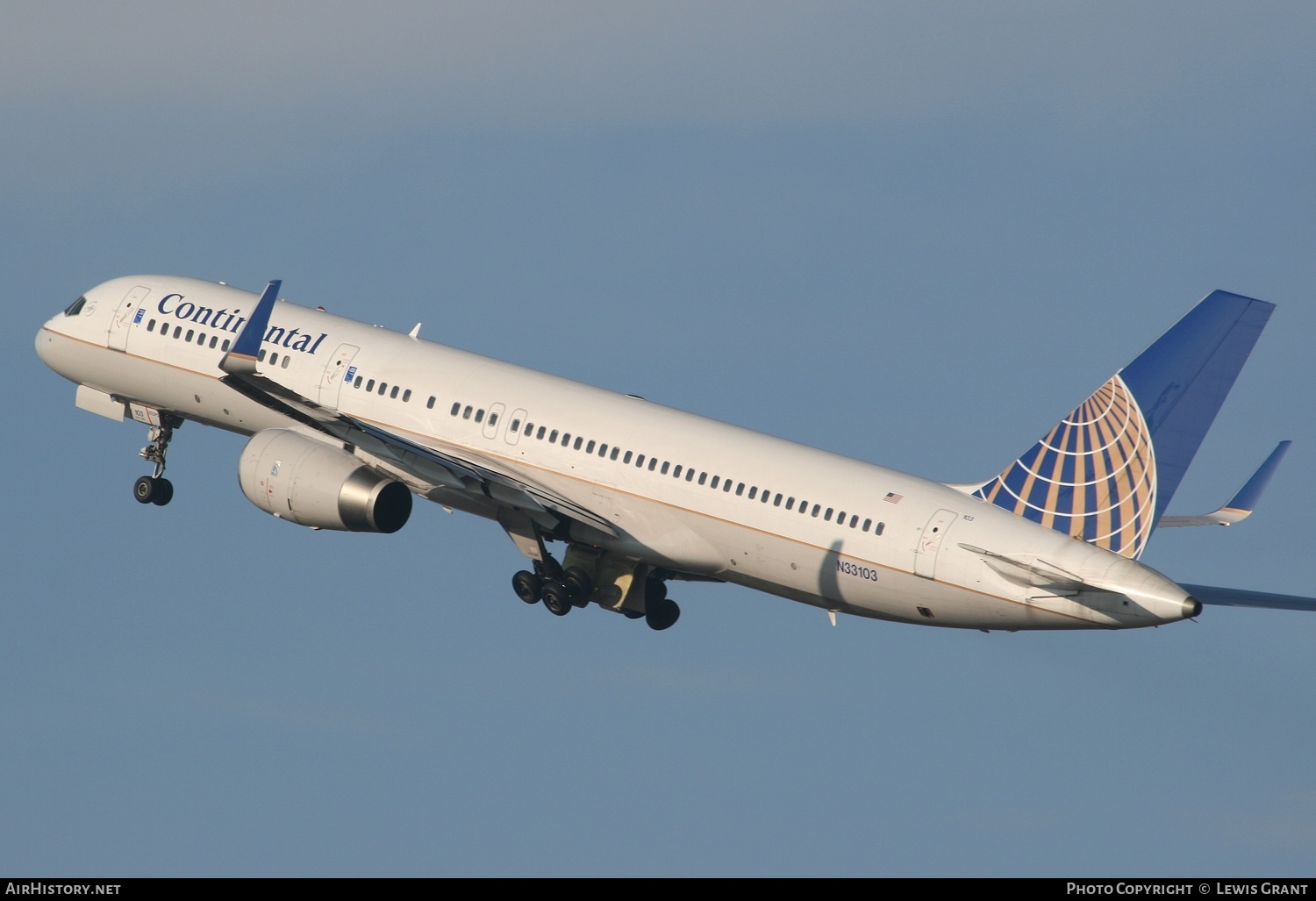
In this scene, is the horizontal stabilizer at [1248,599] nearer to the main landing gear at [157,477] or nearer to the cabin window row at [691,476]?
the cabin window row at [691,476]

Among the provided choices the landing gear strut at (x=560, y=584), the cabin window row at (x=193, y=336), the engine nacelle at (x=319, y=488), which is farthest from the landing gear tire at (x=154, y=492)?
the landing gear strut at (x=560, y=584)

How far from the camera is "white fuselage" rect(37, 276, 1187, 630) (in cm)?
Result: 4222

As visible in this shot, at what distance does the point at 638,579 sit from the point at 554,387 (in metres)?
4.72

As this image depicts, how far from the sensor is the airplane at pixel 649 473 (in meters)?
41.8

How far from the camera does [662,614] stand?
5053 cm

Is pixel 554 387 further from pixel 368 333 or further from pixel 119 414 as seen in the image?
pixel 119 414

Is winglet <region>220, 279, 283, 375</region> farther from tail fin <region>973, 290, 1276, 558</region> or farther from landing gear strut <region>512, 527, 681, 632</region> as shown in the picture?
tail fin <region>973, 290, 1276, 558</region>

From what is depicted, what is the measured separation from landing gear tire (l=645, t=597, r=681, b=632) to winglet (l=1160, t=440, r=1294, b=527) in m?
11.2

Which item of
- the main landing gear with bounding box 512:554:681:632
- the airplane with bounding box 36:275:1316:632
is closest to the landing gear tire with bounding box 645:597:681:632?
the airplane with bounding box 36:275:1316:632

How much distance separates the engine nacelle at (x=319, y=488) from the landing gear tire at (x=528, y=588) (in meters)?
2.84

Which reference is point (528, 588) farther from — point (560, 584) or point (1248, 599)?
point (1248, 599)

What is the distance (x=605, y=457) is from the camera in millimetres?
46750

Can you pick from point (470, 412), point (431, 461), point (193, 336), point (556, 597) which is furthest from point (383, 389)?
point (556, 597)

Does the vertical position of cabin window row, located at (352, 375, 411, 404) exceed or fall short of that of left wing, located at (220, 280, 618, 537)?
it exceeds it
